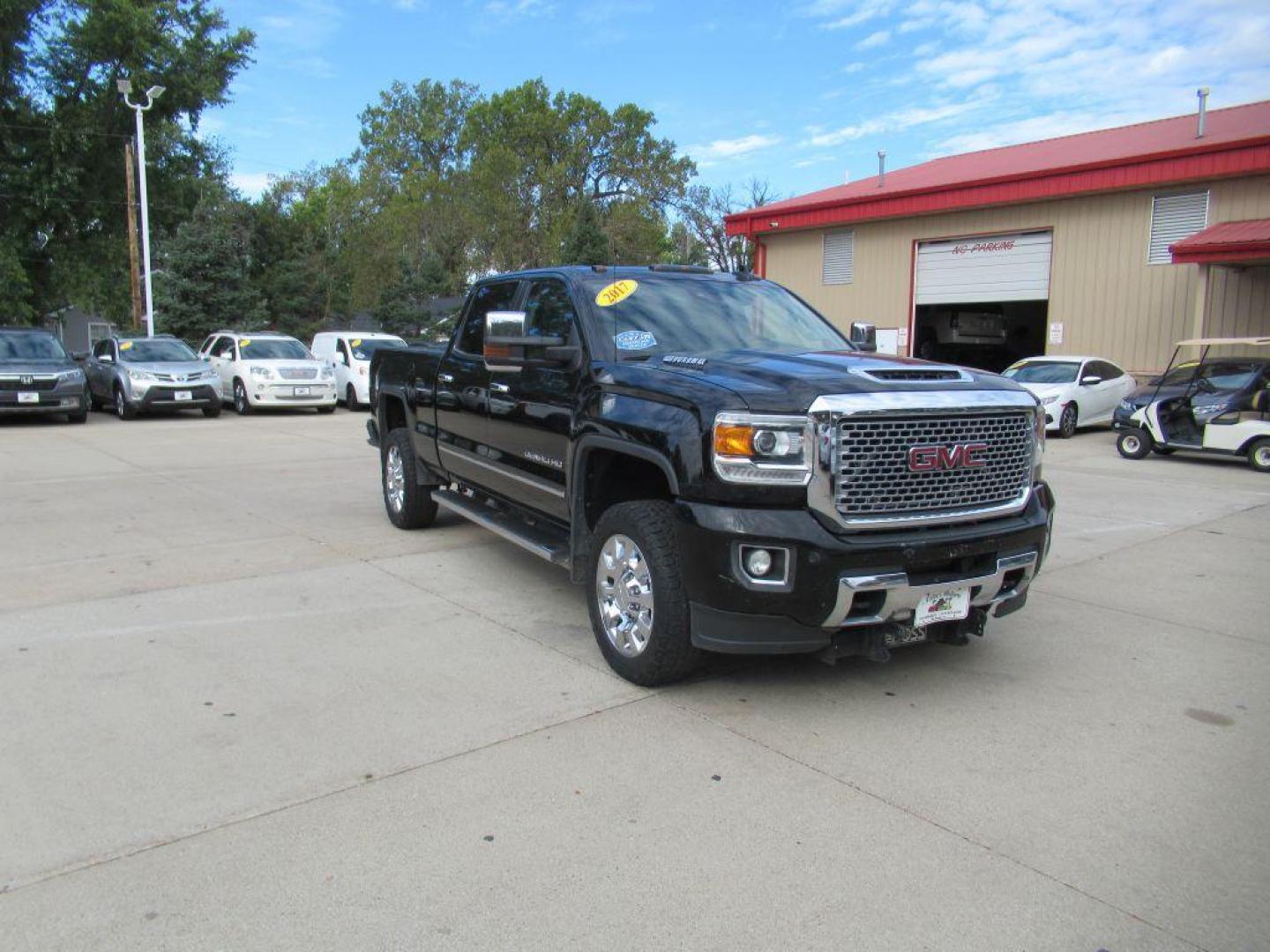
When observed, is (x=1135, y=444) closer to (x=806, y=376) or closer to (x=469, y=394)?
(x=469, y=394)

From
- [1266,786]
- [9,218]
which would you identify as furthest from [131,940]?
[9,218]

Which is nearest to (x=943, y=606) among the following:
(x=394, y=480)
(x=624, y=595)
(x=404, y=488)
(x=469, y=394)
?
(x=624, y=595)

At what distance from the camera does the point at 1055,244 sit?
67.9 feet

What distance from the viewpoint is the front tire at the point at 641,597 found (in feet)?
14.2

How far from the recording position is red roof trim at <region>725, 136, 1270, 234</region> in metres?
17.6

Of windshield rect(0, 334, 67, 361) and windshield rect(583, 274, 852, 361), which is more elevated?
windshield rect(583, 274, 852, 361)

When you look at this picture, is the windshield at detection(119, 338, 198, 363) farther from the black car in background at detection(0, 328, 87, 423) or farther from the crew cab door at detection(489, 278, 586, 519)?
the crew cab door at detection(489, 278, 586, 519)

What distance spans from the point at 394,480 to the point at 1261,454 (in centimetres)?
1145

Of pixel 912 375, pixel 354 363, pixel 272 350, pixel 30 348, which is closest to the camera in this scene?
pixel 912 375

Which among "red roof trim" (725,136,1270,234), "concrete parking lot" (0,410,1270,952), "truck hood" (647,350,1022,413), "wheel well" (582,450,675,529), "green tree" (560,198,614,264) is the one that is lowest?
"concrete parking lot" (0,410,1270,952)

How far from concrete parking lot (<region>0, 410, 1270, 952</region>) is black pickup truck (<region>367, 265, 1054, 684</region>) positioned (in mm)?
479

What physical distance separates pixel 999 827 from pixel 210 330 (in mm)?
35544

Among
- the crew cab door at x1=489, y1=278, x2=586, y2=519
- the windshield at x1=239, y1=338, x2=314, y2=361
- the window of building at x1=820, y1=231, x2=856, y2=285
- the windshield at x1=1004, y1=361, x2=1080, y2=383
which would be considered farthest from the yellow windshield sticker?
the window of building at x1=820, y1=231, x2=856, y2=285

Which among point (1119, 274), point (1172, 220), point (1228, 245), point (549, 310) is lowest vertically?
point (549, 310)
